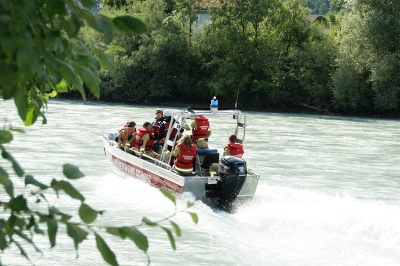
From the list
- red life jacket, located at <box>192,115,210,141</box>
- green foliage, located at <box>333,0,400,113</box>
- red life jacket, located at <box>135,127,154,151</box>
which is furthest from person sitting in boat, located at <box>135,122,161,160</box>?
green foliage, located at <box>333,0,400,113</box>

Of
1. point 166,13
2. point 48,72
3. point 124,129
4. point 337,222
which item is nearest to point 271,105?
point 166,13

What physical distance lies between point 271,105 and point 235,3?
7.59 m

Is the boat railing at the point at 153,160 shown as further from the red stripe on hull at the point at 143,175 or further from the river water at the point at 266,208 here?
the river water at the point at 266,208

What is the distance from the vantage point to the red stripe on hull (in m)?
11.1

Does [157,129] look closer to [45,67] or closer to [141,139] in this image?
[141,139]

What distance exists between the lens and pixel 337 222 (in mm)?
10195

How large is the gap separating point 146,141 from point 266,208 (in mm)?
2841

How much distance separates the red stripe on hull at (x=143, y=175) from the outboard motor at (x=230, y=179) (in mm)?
671

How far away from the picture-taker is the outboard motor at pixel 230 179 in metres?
10.2

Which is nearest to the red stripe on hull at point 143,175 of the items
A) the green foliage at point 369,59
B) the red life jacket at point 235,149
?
the red life jacket at point 235,149

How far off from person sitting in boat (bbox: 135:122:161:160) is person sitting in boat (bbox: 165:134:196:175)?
1673 mm

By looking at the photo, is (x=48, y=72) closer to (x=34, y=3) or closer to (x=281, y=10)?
(x=34, y=3)

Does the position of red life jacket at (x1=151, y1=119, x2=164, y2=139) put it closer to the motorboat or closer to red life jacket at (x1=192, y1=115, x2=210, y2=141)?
the motorboat

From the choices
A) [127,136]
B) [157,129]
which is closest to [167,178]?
[157,129]
